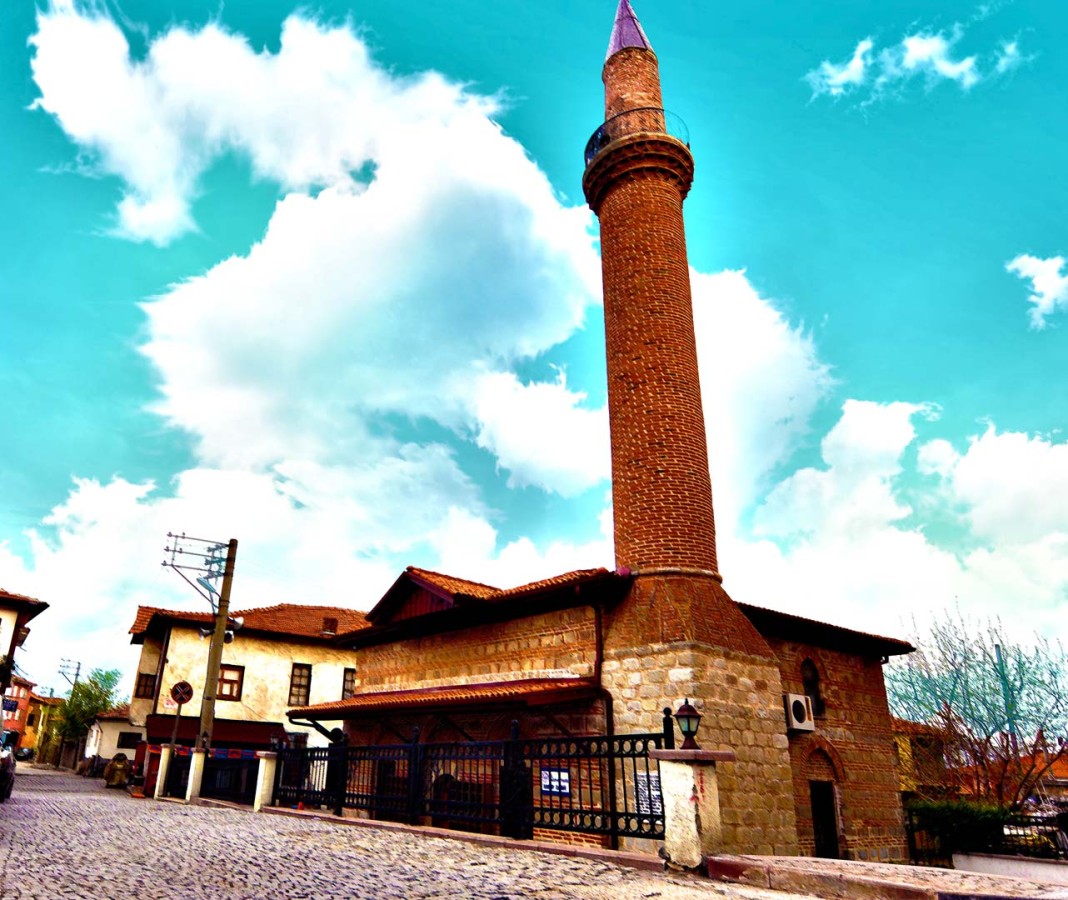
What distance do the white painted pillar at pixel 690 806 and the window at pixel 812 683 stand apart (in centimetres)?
816

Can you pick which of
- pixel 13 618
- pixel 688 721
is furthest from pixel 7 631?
pixel 688 721

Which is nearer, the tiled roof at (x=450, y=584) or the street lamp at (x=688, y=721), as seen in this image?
the street lamp at (x=688, y=721)

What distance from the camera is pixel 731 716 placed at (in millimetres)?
11125

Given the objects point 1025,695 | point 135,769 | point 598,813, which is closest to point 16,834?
point 598,813

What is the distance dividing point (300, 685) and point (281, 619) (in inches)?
108

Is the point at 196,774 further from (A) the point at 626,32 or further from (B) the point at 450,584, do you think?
(A) the point at 626,32

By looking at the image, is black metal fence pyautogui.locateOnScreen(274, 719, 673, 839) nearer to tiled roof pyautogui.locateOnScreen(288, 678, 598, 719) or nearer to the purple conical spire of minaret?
tiled roof pyautogui.locateOnScreen(288, 678, 598, 719)

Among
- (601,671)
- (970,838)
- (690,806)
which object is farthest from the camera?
(970,838)

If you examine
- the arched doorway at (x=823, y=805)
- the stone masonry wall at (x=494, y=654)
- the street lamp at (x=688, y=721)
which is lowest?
the arched doorway at (x=823, y=805)

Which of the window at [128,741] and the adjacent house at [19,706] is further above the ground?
the adjacent house at [19,706]

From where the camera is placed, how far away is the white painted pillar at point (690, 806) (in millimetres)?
6973

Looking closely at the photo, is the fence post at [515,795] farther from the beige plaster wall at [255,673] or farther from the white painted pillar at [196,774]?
the beige plaster wall at [255,673]

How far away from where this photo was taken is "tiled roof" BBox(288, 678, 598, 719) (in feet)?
37.8

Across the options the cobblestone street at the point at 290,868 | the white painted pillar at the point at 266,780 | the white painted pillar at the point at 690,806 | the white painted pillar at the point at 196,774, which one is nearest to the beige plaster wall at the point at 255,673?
the white painted pillar at the point at 196,774
